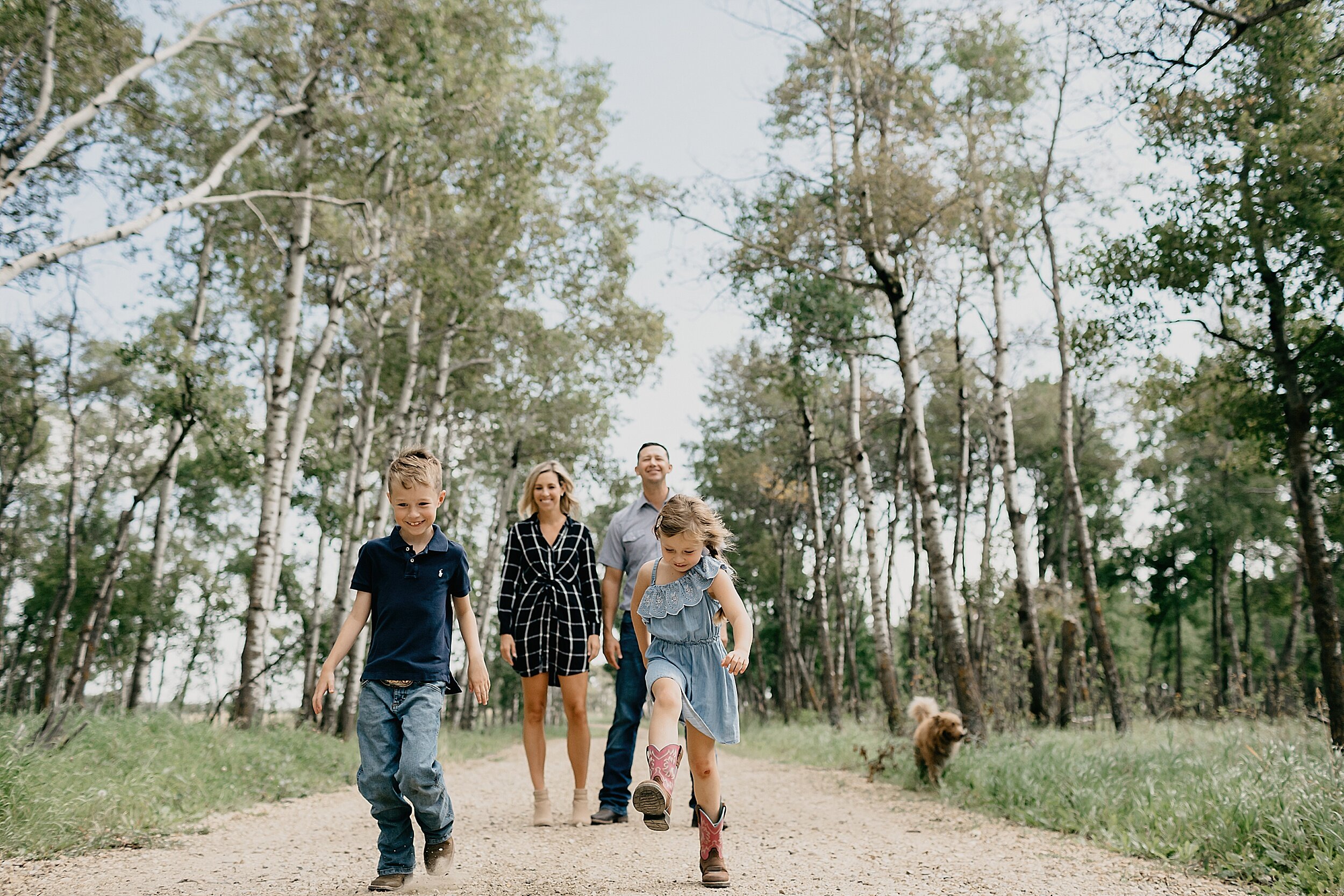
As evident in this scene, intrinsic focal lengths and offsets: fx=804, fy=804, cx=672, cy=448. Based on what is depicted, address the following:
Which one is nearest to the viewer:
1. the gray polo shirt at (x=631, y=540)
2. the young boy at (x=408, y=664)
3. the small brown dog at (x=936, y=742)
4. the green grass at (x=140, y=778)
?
the young boy at (x=408, y=664)

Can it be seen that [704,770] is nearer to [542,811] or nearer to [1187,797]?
[542,811]

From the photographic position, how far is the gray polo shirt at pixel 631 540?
556cm

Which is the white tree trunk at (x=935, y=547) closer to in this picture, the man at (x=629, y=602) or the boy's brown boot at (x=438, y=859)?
the man at (x=629, y=602)

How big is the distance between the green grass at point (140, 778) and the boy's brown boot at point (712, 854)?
317cm

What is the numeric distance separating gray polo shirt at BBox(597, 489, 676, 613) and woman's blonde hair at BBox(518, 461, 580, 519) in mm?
330

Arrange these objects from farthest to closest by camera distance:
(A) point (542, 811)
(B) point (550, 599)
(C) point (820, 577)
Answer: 1. (C) point (820, 577)
2. (B) point (550, 599)
3. (A) point (542, 811)

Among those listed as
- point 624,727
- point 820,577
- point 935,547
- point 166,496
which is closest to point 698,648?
point 624,727

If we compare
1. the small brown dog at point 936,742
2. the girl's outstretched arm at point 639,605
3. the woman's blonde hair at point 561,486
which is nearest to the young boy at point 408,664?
the girl's outstretched arm at point 639,605

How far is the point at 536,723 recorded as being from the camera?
5457 millimetres

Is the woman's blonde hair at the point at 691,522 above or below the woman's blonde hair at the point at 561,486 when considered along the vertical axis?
below

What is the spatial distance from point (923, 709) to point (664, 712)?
4998 millimetres

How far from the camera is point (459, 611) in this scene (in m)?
3.83

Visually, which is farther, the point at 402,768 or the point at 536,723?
the point at 536,723

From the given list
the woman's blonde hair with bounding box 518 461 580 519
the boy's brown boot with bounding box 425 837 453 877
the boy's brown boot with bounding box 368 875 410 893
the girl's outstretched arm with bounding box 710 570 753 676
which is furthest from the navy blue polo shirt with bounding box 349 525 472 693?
the woman's blonde hair with bounding box 518 461 580 519
